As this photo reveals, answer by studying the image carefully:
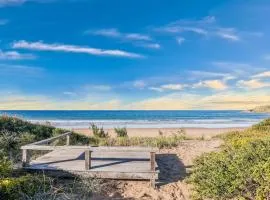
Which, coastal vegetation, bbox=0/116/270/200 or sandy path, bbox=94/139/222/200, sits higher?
coastal vegetation, bbox=0/116/270/200

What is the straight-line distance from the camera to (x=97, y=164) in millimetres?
11273

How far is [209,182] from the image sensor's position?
23.6 feet

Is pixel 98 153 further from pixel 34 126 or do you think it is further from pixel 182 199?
pixel 34 126

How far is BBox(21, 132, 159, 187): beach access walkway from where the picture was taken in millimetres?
10242

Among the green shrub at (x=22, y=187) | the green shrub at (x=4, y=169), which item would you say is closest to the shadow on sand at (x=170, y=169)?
the green shrub at (x=22, y=187)

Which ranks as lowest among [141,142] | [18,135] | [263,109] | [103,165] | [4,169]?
[103,165]

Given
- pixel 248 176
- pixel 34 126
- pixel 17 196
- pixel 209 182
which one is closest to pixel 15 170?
pixel 17 196

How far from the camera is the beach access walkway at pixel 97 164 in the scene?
1024 centimetres

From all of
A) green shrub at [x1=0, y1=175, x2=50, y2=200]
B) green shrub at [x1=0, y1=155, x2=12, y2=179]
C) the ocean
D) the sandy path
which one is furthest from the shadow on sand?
the ocean

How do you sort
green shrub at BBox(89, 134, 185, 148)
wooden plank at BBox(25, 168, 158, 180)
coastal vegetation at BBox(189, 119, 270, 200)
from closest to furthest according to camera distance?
coastal vegetation at BBox(189, 119, 270, 200) → wooden plank at BBox(25, 168, 158, 180) → green shrub at BBox(89, 134, 185, 148)

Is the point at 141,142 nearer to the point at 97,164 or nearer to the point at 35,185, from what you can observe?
the point at 97,164

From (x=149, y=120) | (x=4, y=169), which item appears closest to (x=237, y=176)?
(x=4, y=169)

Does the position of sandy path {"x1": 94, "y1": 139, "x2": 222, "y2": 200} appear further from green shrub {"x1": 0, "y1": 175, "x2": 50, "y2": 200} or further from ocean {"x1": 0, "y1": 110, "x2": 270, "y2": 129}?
ocean {"x1": 0, "y1": 110, "x2": 270, "y2": 129}

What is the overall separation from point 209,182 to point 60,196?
3.45m
